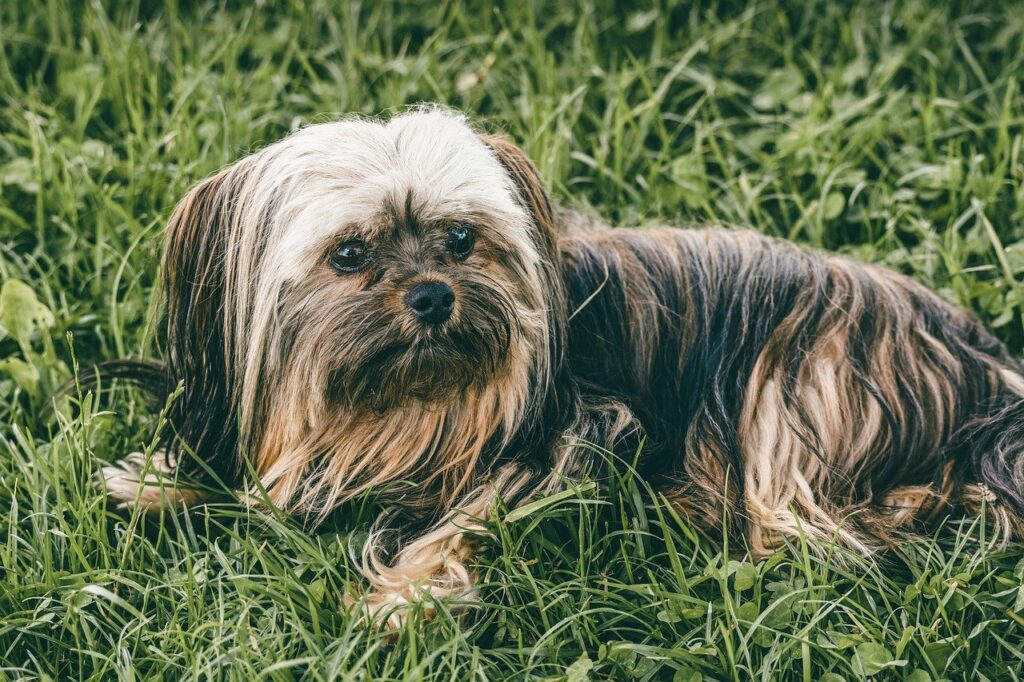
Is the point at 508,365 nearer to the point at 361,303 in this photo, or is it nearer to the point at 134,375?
the point at 361,303

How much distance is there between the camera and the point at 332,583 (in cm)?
319

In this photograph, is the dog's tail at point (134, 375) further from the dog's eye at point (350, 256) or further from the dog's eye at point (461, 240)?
the dog's eye at point (461, 240)

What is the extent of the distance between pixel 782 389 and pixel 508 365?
834 mm

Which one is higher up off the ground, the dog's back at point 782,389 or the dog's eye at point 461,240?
the dog's eye at point 461,240

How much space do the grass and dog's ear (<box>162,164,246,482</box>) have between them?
0.94 ft

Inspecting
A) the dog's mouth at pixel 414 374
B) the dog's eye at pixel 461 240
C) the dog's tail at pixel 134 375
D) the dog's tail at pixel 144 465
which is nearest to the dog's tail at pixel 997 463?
the dog's mouth at pixel 414 374

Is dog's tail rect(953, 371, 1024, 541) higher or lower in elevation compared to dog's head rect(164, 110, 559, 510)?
lower

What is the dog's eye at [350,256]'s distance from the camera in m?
3.07

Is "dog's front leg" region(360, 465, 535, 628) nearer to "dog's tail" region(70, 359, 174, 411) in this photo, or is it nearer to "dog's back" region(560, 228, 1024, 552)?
"dog's back" region(560, 228, 1024, 552)

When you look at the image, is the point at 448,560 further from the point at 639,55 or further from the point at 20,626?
the point at 639,55

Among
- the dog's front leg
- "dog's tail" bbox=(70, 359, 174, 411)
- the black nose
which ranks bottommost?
the dog's front leg

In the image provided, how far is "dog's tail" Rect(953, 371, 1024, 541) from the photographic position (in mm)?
3348

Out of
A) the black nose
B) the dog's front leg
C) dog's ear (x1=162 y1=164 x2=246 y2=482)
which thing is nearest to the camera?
the black nose

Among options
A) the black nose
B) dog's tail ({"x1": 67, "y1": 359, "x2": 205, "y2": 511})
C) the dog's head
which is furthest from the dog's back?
dog's tail ({"x1": 67, "y1": 359, "x2": 205, "y2": 511})
